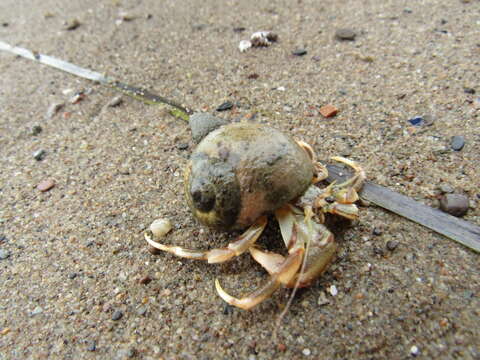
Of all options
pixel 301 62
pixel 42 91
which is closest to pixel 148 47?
pixel 42 91

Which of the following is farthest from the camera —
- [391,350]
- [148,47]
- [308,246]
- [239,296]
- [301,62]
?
[148,47]

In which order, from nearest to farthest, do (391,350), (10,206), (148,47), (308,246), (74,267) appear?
1. (391,350)
2. (308,246)
3. (74,267)
4. (10,206)
5. (148,47)

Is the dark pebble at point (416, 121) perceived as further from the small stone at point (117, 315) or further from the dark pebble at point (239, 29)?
the small stone at point (117, 315)

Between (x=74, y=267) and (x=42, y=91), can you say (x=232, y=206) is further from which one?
(x=42, y=91)

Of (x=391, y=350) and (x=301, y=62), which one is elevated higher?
(x=301, y=62)

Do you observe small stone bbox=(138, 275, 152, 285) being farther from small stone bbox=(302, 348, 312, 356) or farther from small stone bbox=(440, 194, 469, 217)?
small stone bbox=(440, 194, 469, 217)

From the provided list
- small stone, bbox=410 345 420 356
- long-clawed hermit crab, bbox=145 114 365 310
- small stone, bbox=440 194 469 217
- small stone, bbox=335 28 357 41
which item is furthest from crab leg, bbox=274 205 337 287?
small stone, bbox=335 28 357 41

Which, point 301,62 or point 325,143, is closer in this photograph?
point 325,143
